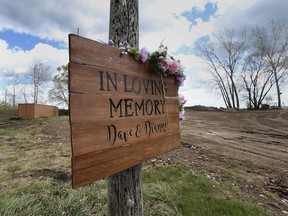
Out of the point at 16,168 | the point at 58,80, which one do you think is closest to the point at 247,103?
the point at 58,80

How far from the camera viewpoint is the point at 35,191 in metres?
2.85

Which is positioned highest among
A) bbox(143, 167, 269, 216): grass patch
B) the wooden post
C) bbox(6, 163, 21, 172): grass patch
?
the wooden post

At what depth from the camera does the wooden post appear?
172 centimetres

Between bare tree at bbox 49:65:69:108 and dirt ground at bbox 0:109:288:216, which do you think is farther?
bare tree at bbox 49:65:69:108

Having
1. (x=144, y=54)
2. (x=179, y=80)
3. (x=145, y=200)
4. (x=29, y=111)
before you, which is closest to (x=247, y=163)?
(x=145, y=200)

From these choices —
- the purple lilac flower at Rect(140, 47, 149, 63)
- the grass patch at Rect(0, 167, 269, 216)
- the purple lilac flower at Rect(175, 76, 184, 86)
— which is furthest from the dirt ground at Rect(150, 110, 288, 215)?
the purple lilac flower at Rect(140, 47, 149, 63)

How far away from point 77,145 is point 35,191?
2.04 metres

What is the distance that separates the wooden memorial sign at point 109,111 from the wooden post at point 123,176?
Result: 186mm

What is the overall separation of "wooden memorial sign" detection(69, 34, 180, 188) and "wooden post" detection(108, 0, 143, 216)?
0.19 meters

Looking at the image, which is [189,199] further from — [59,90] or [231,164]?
[59,90]

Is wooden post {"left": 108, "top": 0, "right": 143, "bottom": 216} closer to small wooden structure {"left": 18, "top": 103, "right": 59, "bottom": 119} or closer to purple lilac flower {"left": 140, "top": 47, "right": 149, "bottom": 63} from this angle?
purple lilac flower {"left": 140, "top": 47, "right": 149, "bottom": 63}

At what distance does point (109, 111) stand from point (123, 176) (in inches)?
22.1

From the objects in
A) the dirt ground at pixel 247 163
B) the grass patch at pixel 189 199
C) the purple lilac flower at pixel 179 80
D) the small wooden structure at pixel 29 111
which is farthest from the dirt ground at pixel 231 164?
the small wooden structure at pixel 29 111

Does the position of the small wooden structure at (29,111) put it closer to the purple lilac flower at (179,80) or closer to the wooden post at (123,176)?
the purple lilac flower at (179,80)
